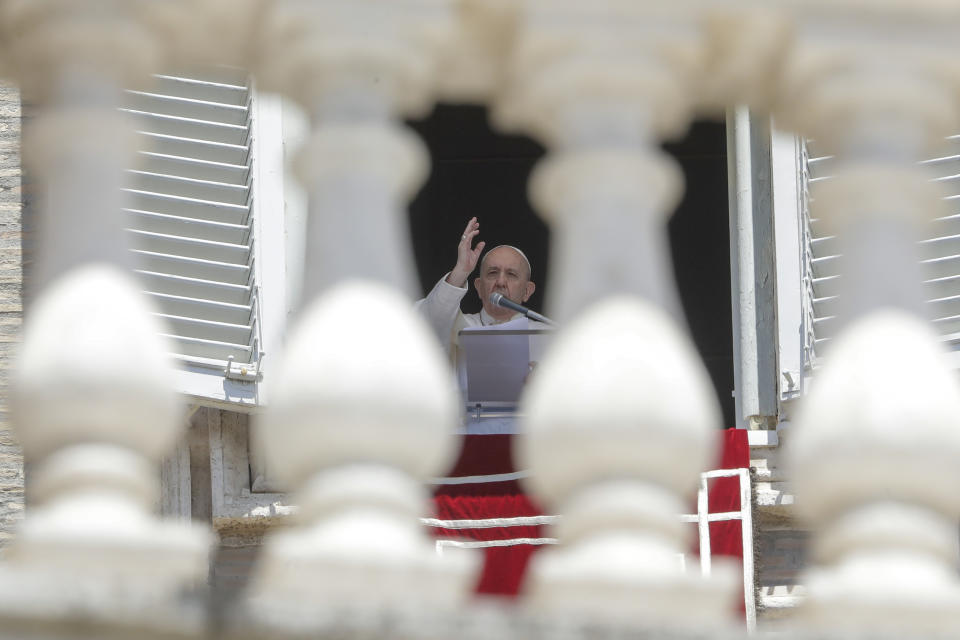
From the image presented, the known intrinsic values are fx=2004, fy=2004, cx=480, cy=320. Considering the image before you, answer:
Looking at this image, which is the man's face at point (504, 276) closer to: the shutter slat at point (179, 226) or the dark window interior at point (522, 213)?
the shutter slat at point (179, 226)

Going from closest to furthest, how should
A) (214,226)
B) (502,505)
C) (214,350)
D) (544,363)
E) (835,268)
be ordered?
(544,363) → (214,350) → (214,226) → (835,268) → (502,505)

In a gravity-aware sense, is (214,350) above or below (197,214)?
below

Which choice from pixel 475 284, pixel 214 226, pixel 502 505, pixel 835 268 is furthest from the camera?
pixel 475 284

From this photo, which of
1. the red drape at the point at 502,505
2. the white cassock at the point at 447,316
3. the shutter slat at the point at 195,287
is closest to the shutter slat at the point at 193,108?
the shutter slat at the point at 195,287

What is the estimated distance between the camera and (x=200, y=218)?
685 centimetres

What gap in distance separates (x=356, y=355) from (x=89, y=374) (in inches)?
12.1

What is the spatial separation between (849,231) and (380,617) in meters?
0.87

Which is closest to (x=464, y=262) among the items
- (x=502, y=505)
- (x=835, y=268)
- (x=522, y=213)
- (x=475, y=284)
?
(x=475, y=284)

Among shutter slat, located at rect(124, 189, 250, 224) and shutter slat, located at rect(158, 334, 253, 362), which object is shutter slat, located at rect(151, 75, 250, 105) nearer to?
shutter slat, located at rect(124, 189, 250, 224)

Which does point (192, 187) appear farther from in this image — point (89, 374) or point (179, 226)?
point (89, 374)

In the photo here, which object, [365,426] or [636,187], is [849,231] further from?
[365,426]

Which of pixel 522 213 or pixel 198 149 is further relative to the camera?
pixel 522 213

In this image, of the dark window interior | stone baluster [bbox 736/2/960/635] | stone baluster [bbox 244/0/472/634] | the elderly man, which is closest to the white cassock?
the elderly man

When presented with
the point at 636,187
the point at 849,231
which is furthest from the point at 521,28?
the point at 849,231
